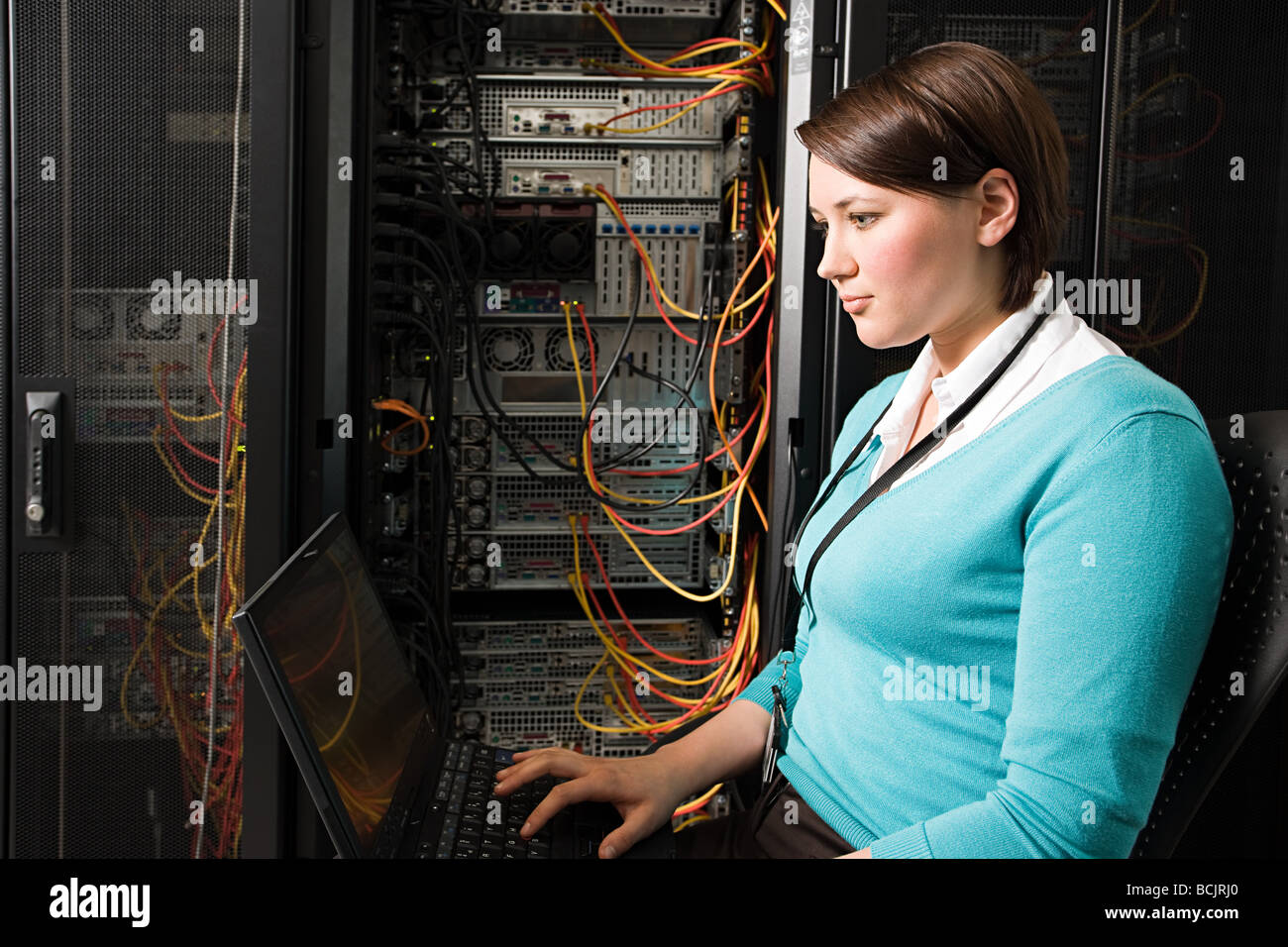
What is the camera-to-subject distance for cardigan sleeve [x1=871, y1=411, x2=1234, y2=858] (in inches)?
27.5

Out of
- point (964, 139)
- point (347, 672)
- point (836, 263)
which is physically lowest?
point (347, 672)

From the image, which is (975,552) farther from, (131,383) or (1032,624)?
(131,383)

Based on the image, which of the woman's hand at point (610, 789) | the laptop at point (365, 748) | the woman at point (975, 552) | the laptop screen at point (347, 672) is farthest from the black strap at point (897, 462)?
the laptop screen at point (347, 672)

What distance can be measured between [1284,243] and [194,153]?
1.78m

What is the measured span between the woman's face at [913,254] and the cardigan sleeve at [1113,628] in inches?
9.6

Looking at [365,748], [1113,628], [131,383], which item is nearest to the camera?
[1113,628]

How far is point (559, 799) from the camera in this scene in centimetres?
95

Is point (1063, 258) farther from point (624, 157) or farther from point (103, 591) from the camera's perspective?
point (103, 591)

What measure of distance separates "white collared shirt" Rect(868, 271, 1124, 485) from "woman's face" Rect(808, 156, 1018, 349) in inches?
1.8

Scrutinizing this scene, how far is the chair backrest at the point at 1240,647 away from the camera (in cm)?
75

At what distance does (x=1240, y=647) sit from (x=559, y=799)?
27.4 inches

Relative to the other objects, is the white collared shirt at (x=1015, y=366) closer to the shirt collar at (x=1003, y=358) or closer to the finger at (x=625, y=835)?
the shirt collar at (x=1003, y=358)

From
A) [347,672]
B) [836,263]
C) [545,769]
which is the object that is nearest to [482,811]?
[545,769]

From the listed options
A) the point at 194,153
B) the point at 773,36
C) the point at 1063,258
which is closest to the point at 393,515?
the point at 194,153
